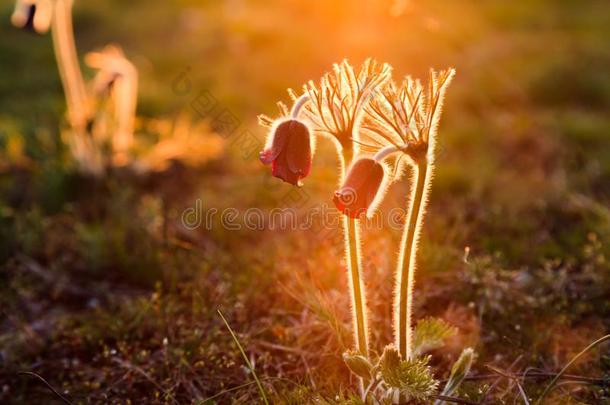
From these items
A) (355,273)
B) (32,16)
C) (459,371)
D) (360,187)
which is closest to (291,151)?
(360,187)

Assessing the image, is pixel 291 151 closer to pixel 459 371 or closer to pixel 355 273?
pixel 355 273

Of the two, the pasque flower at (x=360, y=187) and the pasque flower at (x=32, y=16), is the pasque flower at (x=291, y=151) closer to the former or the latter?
Answer: the pasque flower at (x=360, y=187)

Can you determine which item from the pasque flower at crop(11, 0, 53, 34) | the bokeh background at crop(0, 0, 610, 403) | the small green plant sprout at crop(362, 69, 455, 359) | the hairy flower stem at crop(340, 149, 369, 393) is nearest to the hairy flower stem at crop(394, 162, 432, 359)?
the small green plant sprout at crop(362, 69, 455, 359)

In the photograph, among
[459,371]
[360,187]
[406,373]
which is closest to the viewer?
[360,187]

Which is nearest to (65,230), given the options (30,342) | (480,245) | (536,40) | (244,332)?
(30,342)

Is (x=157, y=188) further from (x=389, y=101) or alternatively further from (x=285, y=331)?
(x=389, y=101)

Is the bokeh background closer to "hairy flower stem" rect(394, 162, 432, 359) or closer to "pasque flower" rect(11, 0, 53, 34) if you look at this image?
"hairy flower stem" rect(394, 162, 432, 359)
